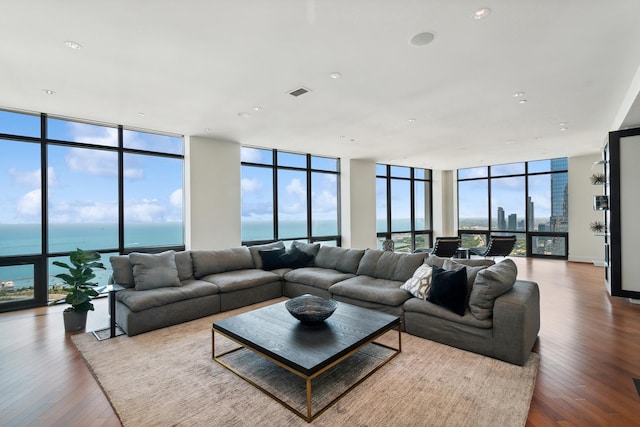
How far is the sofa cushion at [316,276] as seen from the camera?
4277 mm

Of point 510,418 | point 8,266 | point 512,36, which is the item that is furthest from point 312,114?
point 8,266

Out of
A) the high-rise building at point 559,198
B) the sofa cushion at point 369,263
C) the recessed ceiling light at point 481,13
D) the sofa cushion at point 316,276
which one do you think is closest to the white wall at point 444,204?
the high-rise building at point 559,198

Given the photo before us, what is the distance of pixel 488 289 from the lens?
2.83 m

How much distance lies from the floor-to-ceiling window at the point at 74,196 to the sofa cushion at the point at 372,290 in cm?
330

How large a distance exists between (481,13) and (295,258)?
4.00 m

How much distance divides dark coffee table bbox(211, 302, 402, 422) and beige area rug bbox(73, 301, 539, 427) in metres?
0.10

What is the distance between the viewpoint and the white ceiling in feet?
7.37

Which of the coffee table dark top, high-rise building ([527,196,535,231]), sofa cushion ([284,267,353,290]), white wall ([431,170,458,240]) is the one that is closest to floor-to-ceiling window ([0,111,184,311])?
sofa cushion ([284,267,353,290])

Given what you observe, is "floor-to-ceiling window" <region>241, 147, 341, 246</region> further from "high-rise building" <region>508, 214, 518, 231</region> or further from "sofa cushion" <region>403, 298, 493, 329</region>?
"high-rise building" <region>508, 214, 518, 231</region>

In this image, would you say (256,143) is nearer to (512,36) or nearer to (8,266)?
(8,266)

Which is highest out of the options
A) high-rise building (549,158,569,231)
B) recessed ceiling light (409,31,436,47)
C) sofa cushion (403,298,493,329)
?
recessed ceiling light (409,31,436,47)

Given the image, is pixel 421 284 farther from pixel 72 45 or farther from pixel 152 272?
pixel 72 45

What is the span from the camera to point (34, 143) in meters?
4.61

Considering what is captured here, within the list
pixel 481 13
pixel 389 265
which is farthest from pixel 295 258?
pixel 481 13
